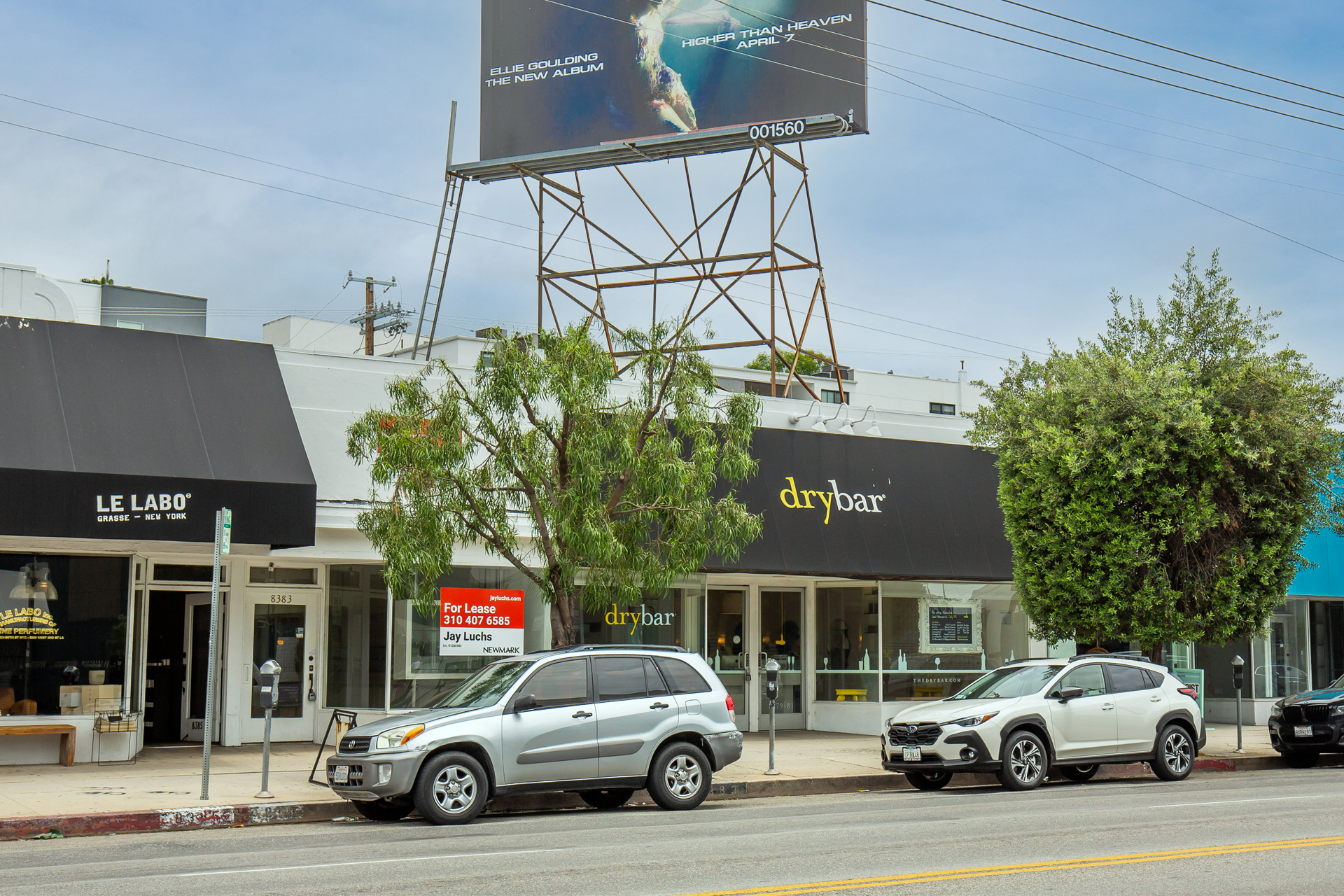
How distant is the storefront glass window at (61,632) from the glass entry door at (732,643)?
9.26 m

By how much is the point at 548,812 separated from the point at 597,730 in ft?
4.20

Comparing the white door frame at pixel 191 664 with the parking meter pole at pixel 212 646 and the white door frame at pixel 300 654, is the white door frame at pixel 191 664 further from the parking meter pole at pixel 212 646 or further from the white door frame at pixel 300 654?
the parking meter pole at pixel 212 646

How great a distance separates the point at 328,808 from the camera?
13.2 metres

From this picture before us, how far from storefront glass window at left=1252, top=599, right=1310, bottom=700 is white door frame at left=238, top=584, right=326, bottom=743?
1765 centimetres

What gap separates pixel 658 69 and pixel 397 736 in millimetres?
15430

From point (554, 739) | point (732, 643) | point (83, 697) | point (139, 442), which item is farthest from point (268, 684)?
point (732, 643)

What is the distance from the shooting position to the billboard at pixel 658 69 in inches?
901

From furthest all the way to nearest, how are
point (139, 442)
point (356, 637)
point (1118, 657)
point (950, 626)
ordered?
point (950, 626), point (356, 637), point (1118, 657), point (139, 442)

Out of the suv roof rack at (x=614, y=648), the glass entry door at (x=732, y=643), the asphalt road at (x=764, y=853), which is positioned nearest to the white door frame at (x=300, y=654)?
the glass entry door at (x=732, y=643)

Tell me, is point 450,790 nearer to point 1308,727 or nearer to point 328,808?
point 328,808

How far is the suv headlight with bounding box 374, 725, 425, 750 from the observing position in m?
12.3

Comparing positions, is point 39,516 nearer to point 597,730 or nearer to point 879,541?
point 597,730

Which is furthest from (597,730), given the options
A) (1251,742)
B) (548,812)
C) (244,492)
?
(1251,742)

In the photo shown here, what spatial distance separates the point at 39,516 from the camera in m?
14.5
